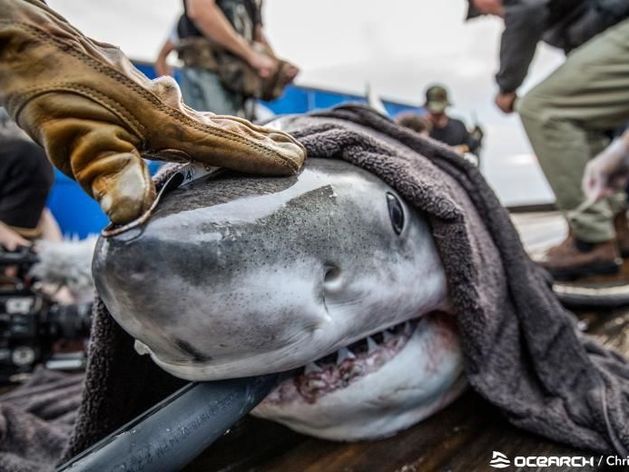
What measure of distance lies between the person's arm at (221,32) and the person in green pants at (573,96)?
0.83m

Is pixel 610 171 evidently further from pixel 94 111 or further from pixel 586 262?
pixel 586 262

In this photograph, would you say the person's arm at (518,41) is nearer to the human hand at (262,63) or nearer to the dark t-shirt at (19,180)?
the human hand at (262,63)

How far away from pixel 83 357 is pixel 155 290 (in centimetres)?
98

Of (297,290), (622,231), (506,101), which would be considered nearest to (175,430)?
(297,290)

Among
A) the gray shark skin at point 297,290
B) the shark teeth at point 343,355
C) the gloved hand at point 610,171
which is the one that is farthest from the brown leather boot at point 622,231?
the shark teeth at point 343,355

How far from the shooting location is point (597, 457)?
0.59 metres

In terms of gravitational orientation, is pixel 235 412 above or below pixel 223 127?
below

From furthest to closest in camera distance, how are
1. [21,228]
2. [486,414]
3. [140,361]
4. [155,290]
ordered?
1. [21,228]
2. [486,414]
3. [140,361]
4. [155,290]

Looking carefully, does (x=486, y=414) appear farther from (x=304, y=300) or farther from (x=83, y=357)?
(x=83, y=357)

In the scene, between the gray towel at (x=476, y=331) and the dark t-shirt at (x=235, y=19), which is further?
the dark t-shirt at (x=235, y=19)

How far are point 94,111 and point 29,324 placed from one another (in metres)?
0.92

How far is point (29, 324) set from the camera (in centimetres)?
106

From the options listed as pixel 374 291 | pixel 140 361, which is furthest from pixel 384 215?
pixel 140 361

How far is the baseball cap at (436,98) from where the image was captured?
4.14 m
